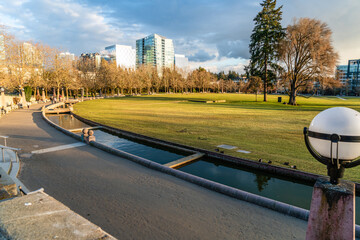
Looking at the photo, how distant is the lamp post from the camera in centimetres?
211

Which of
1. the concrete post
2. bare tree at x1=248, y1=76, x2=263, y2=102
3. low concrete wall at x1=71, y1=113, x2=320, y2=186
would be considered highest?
bare tree at x1=248, y1=76, x2=263, y2=102

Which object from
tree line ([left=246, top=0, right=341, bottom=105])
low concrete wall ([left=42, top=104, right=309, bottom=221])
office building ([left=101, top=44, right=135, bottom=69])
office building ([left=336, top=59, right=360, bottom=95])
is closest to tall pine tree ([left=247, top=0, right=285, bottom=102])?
tree line ([left=246, top=0, right=341, bottom=105])

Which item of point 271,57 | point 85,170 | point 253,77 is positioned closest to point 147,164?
point 85,170

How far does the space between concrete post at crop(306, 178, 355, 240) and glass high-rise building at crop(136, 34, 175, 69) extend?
17972 centimetres

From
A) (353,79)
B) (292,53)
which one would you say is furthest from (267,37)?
(353,79)

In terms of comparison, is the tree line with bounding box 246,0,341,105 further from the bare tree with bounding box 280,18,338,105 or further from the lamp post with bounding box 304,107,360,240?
the lamp post with bounding box 304,107,360,240

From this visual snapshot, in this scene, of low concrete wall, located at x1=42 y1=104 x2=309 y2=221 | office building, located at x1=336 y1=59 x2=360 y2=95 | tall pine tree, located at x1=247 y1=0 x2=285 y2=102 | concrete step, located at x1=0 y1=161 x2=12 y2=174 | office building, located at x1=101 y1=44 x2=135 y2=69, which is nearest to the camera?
low concrete wall, located at x1=42 y1=104 x2=309 y2=221

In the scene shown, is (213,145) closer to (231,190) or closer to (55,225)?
(231,190)

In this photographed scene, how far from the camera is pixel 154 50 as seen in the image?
18188 cm

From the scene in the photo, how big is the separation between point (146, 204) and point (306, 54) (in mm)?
41597

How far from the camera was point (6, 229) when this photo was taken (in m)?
2.02

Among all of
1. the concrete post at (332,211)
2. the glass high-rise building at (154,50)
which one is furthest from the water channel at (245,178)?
the glass high-rise building at (154,50)

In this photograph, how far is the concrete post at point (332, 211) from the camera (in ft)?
7.07

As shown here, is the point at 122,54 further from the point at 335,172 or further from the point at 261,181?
the point at 335,172
